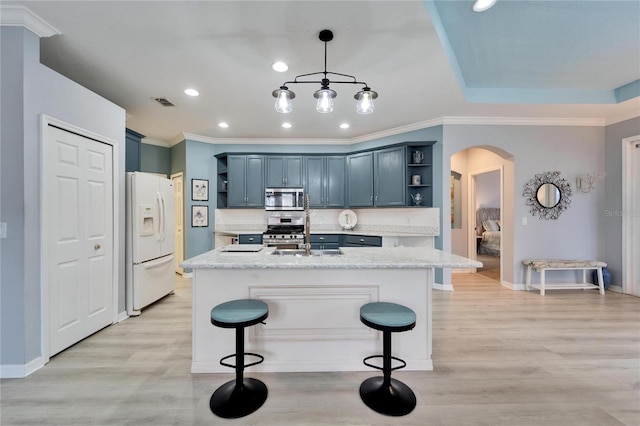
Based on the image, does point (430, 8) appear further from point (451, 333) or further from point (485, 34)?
point (451, 333)

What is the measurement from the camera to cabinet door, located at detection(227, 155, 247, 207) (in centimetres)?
517

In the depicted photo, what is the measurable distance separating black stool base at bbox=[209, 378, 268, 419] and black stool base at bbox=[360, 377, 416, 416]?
2.27ft

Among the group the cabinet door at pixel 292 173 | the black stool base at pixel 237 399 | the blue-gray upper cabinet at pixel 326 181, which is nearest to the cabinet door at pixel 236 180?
the cabinet door at pixel 292 173

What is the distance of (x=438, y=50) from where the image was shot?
7.75 ft

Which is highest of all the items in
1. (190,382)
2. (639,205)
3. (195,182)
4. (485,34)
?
(485,34)

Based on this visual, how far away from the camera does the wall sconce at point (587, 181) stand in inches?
164

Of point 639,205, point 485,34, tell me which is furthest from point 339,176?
point 639,205

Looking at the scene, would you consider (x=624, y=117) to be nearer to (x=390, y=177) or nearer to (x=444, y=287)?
(x=390, y=177)

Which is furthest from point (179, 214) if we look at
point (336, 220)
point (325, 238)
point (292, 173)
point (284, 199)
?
point (336, 220)

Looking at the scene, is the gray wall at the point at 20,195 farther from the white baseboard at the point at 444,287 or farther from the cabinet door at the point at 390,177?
the white baseboard at the point at 444,287

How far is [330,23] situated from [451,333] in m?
3.06

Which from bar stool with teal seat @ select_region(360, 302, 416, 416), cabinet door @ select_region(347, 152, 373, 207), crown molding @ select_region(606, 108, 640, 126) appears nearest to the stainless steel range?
Answer: cabinet door @ select_region(347, 152, 373, 207)

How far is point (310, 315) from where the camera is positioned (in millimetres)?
2059

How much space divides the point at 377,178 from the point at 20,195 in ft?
14.4
